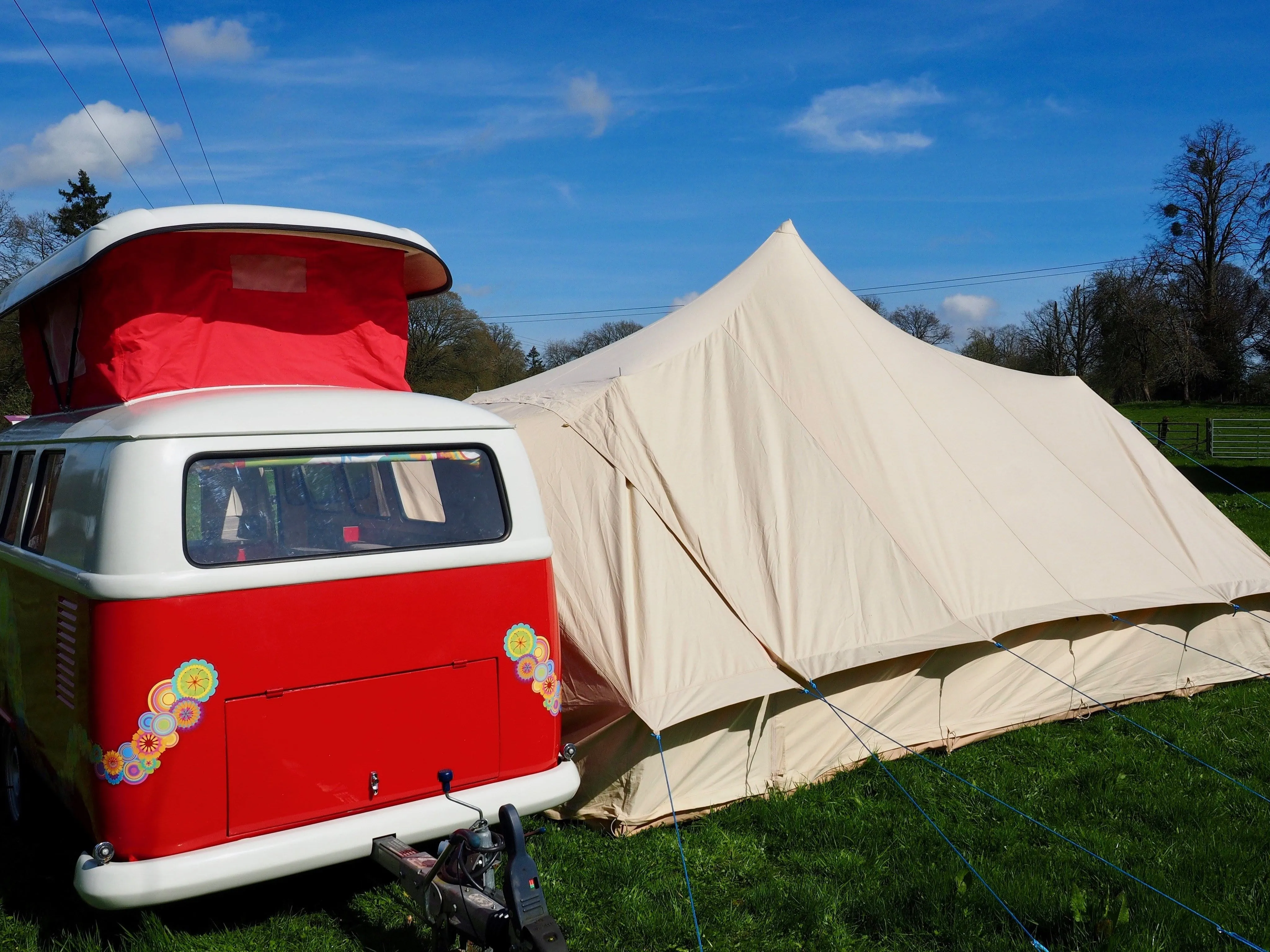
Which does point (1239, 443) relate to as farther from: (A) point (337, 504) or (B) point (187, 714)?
(B) point (187, 714)

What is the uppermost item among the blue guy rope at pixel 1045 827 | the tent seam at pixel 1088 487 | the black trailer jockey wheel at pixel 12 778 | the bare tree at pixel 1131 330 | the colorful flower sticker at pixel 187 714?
the bare tree at pixel 1131 330

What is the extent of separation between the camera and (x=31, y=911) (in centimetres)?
432

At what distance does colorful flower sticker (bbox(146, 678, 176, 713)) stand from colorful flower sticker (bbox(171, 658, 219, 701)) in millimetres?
13

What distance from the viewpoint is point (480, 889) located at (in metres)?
3.41

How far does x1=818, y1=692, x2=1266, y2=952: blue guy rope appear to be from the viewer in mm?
3932

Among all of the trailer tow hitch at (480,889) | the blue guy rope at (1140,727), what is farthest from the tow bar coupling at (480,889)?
the blue guy rope at (1140,727)

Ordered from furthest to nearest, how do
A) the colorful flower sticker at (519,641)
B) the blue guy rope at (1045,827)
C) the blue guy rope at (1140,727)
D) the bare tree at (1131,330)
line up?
the bare tree at (1131,330) < the blue guy rope at (1140,727) < the colorful flower sticker at (519,641) < the blue guy rope at (1045,827)

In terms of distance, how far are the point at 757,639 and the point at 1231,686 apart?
4214mm

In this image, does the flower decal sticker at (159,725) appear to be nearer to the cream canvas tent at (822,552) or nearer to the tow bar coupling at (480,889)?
the tow bar coupling at (480,889)

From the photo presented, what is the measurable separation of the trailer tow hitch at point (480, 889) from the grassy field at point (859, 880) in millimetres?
474

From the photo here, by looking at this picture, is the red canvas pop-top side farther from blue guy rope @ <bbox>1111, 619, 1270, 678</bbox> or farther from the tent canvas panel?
blue guy rope @ <bbox>1111, 619, 1270, 678</bbox>

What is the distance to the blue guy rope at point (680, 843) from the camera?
4.02 meters

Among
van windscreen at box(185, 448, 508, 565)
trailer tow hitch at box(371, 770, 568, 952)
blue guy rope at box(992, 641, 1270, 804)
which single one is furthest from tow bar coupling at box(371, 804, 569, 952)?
blue guy rope at box(992, 641, 1270, 804)

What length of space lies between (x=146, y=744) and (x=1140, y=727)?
18.3 feet
